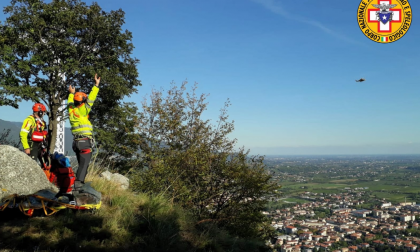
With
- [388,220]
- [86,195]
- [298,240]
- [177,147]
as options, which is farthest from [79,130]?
[388,220]

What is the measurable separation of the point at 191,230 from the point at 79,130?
9.94ft

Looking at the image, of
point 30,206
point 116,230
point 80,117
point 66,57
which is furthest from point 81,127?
point 66,57

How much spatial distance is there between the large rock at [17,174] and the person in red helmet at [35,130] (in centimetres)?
73

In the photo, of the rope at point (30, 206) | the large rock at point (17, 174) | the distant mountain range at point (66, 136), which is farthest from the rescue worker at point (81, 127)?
the distant mountain range at point (66, 136)

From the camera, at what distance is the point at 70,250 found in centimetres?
386

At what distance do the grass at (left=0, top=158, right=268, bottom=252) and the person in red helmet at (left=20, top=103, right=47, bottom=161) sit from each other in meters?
1.73

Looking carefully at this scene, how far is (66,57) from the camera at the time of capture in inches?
718

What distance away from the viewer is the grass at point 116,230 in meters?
4.00

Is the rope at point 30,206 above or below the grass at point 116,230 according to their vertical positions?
above

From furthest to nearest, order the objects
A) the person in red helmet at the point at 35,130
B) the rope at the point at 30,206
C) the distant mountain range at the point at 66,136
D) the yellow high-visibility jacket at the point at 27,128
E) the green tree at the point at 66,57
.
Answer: the green tree at the point at 66,57 → the distant mountain range at the point at 66,136 → the person in red helmet at the point at 35,130 → the yellow high-visibility jacket at the point at 27,128 → the rope at the point at 30,206

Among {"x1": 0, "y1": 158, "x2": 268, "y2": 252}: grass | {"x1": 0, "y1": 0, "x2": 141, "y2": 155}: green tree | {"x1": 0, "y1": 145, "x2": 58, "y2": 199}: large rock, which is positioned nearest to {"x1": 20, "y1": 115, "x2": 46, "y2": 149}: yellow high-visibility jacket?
{"x1": 0, "y1": 145, "x2": 58, "y2": 199}: large rock

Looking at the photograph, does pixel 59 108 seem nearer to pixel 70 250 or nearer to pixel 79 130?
pixel 79 130

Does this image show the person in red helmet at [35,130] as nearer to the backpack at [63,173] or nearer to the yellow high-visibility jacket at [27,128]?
the yellow high-visibility jacket at [27,128]

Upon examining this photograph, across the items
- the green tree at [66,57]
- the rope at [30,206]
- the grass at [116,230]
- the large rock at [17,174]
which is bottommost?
the grass at [116,230]
